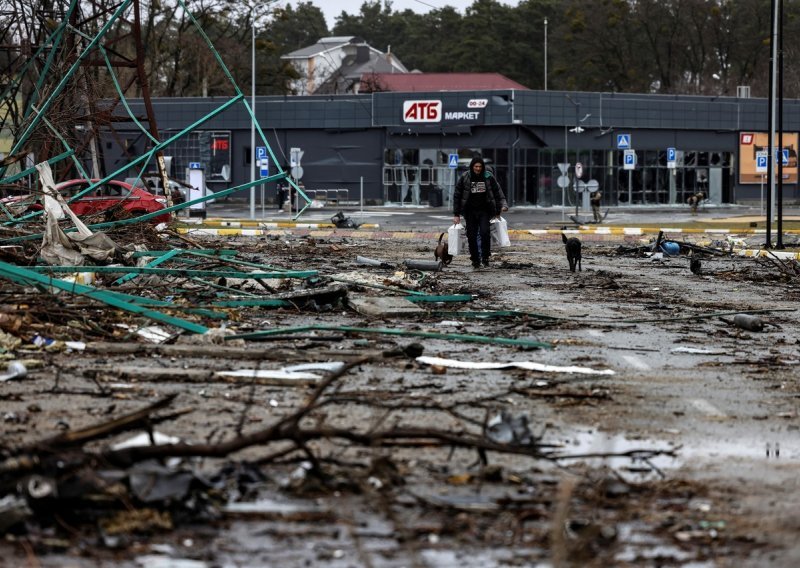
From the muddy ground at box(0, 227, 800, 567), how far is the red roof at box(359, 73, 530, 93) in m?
71.2

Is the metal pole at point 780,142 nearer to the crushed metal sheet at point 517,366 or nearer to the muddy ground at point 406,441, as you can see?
the muddy ground at point 406,441

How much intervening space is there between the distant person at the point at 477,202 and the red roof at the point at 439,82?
203ft

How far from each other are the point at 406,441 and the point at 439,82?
3189 inches

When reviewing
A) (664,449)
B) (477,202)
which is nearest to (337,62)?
(477,202)

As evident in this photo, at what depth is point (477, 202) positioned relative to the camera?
20.2 m

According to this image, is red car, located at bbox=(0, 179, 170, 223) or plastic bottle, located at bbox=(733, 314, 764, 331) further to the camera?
red car, located at bbox=(0, 179, 170, 223)

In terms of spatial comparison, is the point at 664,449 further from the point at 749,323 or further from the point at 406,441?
the point at 749,323

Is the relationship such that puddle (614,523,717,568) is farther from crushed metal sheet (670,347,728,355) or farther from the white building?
the white building

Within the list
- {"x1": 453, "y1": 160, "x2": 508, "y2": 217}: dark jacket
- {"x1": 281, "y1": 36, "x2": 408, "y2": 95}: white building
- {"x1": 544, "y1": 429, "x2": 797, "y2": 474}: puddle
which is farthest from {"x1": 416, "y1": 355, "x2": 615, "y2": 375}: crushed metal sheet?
{"x1": 281, "y1": 36, "x2": 408, "y2": 95}: white building

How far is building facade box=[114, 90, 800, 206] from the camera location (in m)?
68.4

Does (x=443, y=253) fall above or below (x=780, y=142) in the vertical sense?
below

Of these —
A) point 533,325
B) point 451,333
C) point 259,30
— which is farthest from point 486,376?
point 259,30

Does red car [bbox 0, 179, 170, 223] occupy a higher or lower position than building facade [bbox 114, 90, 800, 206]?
A: lower

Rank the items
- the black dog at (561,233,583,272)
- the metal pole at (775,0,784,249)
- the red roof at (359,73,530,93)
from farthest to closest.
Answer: the red roof at (359,73,530,93) < the metal pole at (775,0,784,249) < the black dog at (561,233,583,272)
